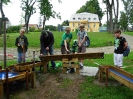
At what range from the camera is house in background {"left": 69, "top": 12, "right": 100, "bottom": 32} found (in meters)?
87.7

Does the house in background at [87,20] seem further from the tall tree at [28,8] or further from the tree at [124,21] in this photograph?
the tall tree at [28,8]

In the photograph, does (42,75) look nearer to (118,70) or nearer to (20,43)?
(20,43)

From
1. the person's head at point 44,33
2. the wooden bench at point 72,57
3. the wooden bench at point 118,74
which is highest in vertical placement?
the person's head at point 44,33

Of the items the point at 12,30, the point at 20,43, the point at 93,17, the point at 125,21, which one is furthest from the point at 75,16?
the point at 20,43

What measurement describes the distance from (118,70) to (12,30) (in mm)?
56394

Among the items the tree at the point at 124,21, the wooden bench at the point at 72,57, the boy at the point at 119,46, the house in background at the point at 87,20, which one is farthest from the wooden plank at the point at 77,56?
the tree at the point at 124,21

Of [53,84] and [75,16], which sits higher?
[75,16]

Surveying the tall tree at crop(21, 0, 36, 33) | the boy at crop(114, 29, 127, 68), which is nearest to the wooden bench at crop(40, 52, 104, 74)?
the boy at crop(114, 29, 127, 68)

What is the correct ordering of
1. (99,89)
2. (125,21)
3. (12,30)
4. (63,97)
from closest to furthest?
(63,97), (99,89), (12,30), (125,21)

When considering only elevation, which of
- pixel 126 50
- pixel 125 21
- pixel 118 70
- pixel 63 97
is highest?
pixel 125 21

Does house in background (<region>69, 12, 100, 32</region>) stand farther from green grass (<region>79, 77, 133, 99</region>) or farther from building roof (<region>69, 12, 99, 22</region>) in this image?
green grass (<region>79, 77, 133, 99</region>)

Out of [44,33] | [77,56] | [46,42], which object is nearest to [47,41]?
[46,42]

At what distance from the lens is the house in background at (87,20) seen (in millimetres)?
87688

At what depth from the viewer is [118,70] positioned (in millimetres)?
6781
